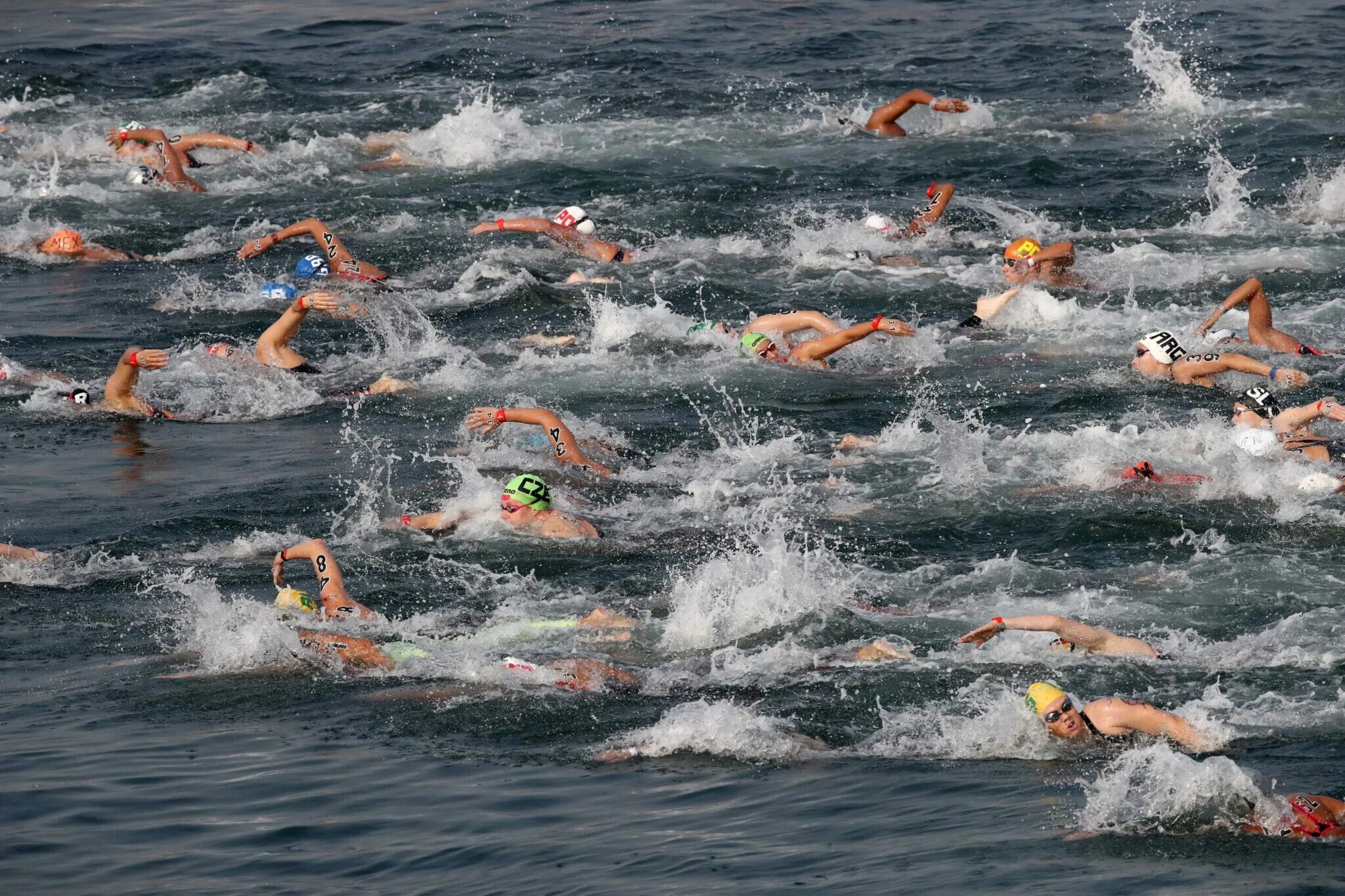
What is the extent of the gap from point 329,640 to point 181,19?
2903 cm

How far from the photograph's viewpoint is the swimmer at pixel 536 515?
1366cm

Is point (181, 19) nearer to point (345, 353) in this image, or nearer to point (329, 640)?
point (345, 353)

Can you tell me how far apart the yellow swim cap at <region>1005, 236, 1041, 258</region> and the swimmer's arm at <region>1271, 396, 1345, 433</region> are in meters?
4.74

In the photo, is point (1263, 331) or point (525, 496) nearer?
point (525, 496)

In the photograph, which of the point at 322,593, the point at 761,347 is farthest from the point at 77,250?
the point at 322,593

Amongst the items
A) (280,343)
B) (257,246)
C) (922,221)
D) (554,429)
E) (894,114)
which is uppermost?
(894,114)

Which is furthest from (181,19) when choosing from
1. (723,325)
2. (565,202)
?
(723,325)

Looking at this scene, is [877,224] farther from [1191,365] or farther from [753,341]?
[1191,365]

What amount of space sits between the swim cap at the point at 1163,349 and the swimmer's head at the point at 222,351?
8.62m

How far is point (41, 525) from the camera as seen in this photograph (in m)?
14.0

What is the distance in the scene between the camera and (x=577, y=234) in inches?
840

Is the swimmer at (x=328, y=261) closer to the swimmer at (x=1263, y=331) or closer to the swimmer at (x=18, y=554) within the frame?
the swimmer at (x=18, y=554)

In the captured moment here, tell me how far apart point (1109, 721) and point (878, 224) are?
40.1 feet

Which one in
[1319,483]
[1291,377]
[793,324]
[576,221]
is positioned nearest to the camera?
[1319,483]
